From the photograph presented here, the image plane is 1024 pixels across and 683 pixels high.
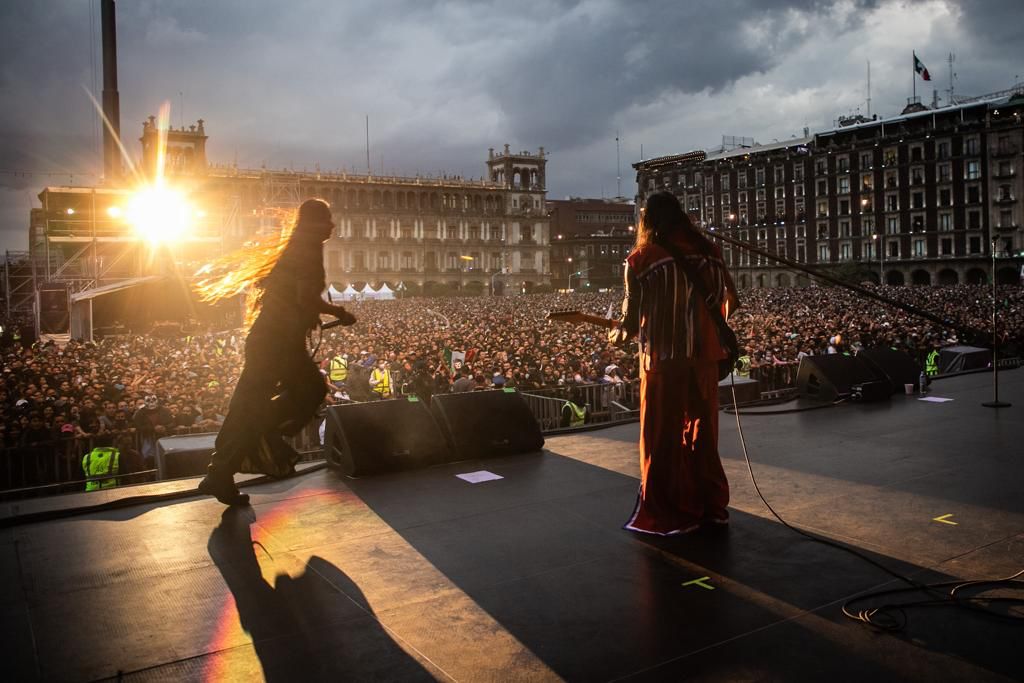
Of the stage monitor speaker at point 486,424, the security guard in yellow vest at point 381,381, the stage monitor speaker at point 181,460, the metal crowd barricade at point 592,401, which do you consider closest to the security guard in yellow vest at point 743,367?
the metal crowd barricade at point 592,401

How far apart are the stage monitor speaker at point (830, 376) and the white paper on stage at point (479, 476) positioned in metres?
6.21

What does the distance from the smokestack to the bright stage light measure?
11.6 ft

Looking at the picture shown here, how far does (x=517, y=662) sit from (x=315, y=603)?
125 centimetres

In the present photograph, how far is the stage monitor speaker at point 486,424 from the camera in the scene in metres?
7.30

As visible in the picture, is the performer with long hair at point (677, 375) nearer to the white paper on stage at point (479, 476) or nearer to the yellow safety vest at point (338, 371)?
the white paper on stage at point (479, 476)

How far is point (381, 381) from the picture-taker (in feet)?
44.2

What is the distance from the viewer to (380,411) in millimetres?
7074

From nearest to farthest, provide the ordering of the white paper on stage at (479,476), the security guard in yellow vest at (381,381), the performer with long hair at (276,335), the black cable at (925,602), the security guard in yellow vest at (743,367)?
the black cable at (925,602) → the performer with long hair at (276,335) → the white paper on stage at (479,476) → the security guard in yellow vest at (381,381) → the security guard in yellow vest at (743,367)

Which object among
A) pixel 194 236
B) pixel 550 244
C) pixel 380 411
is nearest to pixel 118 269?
pixel 194 236

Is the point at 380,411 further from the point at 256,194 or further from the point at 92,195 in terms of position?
the point at 256,194

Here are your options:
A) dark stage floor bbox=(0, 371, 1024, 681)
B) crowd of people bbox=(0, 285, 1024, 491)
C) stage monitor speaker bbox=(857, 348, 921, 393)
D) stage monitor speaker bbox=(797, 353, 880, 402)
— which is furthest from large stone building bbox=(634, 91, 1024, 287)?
dark stage floor bbox=(0, 371, 1024, 681)

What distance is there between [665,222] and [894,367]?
8.32 m

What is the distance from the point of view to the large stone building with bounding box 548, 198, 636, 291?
319 ft

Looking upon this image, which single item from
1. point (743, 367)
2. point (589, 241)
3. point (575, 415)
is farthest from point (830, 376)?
point (589, 241)
